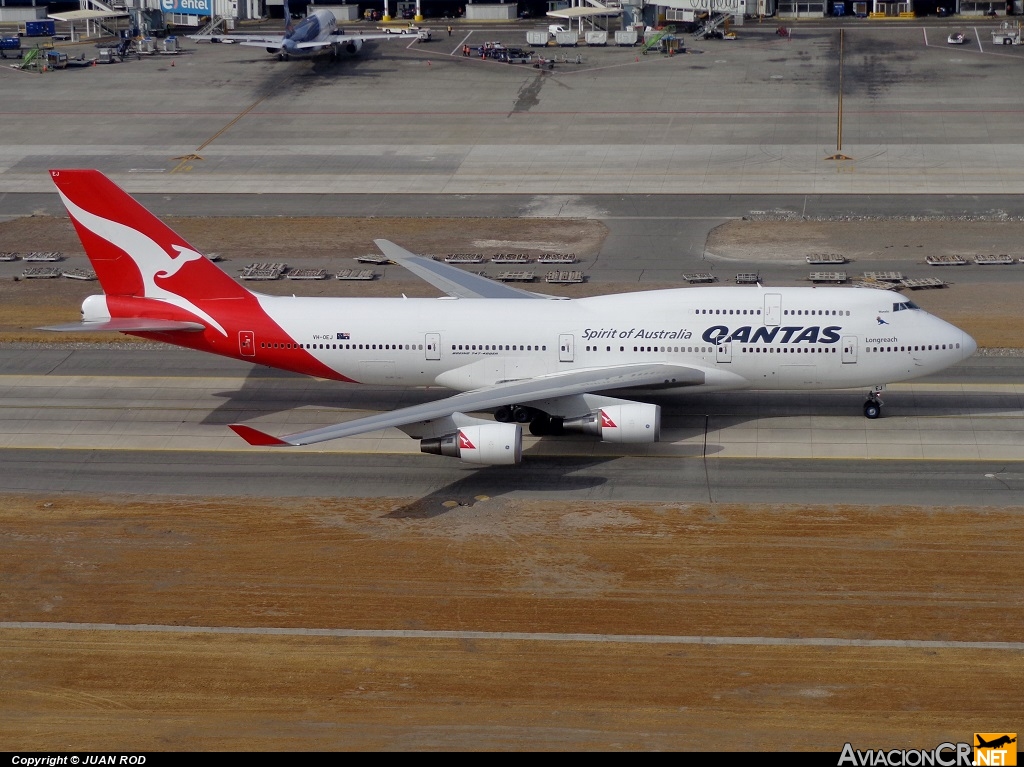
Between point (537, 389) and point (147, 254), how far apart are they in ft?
54.6

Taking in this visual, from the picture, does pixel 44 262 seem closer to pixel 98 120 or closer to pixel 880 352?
pixel 98 120

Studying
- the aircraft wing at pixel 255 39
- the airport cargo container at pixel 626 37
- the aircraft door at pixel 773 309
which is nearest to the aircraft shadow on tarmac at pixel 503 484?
the aircraft door at pixel 773 309

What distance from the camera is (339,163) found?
311ft

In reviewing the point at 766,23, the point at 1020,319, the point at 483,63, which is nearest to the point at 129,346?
the point at 1020,319

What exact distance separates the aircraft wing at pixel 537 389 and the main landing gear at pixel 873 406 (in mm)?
7087

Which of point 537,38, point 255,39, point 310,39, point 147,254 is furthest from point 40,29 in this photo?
point 147,254

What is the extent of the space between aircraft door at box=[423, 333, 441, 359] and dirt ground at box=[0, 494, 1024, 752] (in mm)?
7570

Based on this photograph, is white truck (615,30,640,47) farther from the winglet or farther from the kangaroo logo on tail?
the winglet

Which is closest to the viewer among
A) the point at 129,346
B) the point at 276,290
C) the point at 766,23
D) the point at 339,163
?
the point at 129,346

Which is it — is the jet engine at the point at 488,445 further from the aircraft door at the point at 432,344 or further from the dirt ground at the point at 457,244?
the dirt ground at the point at 457,244

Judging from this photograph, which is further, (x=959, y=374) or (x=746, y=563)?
(x=959, y=374)

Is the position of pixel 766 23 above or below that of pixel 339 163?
above

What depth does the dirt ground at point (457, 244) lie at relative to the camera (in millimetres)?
64794

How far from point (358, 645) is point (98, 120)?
278 feet
